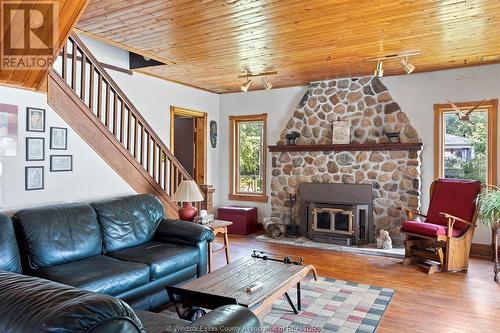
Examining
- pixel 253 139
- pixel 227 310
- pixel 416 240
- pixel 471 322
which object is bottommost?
pixel 471 322

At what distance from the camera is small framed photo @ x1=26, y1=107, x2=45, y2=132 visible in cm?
332

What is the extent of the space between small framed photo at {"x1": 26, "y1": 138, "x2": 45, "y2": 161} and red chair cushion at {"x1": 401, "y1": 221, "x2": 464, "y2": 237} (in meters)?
4.22

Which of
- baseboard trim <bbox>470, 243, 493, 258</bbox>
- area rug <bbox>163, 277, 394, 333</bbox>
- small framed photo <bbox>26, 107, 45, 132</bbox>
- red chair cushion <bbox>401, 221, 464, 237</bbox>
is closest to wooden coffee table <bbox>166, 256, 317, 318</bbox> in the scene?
area rug <bbox>163, 277, 394, 333</bbox>

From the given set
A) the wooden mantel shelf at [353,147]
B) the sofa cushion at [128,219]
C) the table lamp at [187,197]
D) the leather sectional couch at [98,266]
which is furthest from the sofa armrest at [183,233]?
the wooden mantel shelf at [353,147]

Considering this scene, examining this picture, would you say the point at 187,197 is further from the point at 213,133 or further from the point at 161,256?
the point at 213,133

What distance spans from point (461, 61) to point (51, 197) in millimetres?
5311

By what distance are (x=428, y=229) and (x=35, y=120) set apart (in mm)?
4425

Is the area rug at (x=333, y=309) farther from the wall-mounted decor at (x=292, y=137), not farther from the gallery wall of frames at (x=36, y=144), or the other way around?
the wall-mounted decor at (x=292, y=137)

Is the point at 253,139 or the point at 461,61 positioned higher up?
the point at 461,61

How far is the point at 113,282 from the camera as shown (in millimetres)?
2736

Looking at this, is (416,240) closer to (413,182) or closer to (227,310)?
(413,182)

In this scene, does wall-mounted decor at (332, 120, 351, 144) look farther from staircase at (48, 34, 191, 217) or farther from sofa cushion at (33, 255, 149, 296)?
sofa cushion at (33, 255, 149, 296)

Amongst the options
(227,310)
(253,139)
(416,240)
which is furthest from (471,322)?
(253,139)

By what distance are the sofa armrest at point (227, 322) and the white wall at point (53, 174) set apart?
2572 millimetres
